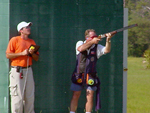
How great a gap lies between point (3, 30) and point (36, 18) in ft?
2.18

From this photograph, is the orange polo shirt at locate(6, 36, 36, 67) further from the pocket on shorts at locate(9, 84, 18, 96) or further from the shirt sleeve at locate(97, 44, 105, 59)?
the shirt sleeve at locate(97, 44, 105, 59)

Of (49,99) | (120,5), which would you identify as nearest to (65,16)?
(120,5)

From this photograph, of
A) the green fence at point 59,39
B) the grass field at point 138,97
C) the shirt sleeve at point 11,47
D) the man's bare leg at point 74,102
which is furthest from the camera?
the grass field at point 138,97

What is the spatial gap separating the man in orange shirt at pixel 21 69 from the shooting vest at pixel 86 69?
30.7 inches

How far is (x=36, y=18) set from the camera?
7457 millimetres

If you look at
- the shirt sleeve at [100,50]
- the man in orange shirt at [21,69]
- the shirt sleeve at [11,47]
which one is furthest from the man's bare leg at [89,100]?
the shirt sleeve at [11,47]

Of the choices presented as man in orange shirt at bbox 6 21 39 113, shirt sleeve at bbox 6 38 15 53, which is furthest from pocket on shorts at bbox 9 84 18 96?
shirt sleeve at bbox 6 38 15 53

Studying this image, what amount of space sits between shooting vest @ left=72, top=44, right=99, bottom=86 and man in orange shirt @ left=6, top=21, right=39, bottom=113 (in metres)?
0.78

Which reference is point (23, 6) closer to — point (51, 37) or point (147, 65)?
point (51, 37)

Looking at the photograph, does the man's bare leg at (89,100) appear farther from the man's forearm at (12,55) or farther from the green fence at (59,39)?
the man's forearm at (12,55)

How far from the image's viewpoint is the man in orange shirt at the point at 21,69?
702 centimetres

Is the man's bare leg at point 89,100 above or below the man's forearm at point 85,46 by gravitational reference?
below

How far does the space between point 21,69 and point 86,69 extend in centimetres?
117

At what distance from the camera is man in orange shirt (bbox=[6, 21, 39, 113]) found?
7.02 metres
